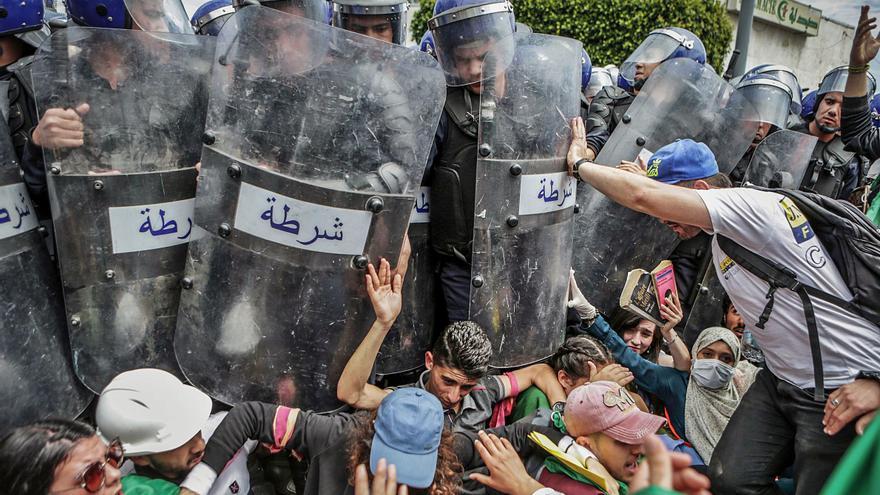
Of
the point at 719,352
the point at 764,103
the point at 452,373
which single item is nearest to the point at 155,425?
the point at 452,373

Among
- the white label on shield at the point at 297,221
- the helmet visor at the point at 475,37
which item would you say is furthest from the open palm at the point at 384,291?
the helmet visor at the point at 475,37

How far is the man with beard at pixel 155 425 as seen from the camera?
7.07 feet

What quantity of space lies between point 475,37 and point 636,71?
2082 millimetres

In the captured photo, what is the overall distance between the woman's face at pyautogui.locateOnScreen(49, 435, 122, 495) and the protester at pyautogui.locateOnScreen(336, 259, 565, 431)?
0.84m

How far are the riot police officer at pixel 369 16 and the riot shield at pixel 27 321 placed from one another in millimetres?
1301

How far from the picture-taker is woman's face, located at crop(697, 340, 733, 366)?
10.4ft

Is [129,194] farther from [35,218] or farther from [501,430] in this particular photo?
[501,430]

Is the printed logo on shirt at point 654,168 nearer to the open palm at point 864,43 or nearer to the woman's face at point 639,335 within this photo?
the woman's face at point 639,335

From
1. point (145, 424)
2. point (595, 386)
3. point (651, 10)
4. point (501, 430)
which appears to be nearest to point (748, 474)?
point (595, 386)

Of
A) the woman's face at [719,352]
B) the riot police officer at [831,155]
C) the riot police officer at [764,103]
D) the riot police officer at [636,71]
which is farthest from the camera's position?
the riot police officer at [831,155]

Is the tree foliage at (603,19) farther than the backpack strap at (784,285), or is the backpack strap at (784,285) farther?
the tree foliage at (603,19)

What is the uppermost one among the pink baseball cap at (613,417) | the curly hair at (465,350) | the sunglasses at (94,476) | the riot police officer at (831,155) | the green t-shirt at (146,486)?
the riot police officer at (831,155)

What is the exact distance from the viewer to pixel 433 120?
2.55 metres

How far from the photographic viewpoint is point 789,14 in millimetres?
17281
